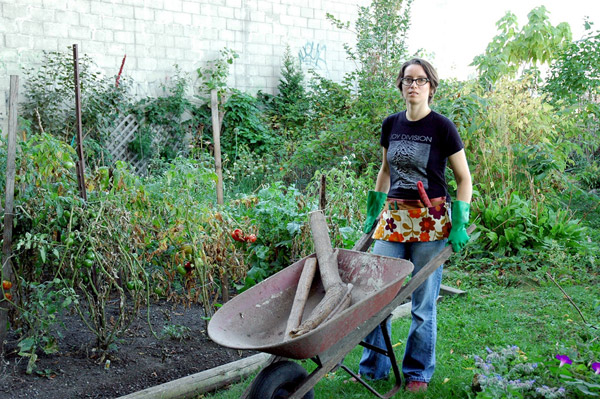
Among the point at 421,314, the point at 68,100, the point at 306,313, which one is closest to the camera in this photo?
the point at 306,313

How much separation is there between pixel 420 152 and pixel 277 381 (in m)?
1.29

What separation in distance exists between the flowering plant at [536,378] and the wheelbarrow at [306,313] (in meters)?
0.48

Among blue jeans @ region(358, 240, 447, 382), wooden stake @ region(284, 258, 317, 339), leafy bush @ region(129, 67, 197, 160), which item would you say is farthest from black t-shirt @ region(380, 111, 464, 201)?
leafy bush @ region(129, 67, 197, 160)

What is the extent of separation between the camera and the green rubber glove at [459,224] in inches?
101

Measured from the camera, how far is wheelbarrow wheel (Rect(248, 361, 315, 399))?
6.86 ft

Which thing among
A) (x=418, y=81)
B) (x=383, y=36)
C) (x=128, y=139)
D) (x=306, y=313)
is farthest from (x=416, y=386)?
(x=383, y=36)

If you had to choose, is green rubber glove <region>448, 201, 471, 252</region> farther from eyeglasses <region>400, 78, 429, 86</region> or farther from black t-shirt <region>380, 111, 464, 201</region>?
eyeglasses <region>400, 78, 429, 86</region>

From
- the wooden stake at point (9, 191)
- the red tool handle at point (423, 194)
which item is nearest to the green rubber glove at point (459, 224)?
the red tool handle at point (423, 194)

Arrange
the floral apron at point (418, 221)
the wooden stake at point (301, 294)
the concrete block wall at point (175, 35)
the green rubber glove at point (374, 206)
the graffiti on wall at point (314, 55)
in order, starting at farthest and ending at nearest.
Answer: the graffiti on wall at point (314, 55) < the concrete block wall at point (175, 35) < the green rubber glove at point (374, 206) < the floral apron at point (418, 221) < the wooden stake at point (301, 294)

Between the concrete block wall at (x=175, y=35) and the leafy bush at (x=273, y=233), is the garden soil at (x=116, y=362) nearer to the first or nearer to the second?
the leafy bush at (x=273, y=233)

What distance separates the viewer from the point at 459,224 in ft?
8.46

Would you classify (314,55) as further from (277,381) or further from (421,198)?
(277,381)

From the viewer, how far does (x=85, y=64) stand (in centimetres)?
768

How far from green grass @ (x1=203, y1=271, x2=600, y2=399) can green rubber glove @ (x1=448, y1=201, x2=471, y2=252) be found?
624 millimetres
